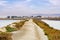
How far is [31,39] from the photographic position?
8.60 meters

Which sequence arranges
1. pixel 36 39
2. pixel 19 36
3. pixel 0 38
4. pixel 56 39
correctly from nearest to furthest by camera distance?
pixel 36 39
pixel 19 36
pixel 0 38
pixel 56 39

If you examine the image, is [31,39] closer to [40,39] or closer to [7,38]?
[40,39]

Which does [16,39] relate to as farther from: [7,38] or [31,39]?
[7,38]

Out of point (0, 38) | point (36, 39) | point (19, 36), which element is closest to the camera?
point (36, 39)

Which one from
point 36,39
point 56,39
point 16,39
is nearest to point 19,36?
point 16,39

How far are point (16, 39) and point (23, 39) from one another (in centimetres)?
37

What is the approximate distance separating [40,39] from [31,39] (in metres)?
0.42

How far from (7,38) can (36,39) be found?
220 centimetres

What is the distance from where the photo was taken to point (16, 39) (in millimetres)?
8750

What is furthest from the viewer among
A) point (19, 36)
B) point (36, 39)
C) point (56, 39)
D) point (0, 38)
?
point (56, 39)

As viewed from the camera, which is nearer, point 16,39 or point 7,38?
point 16,39

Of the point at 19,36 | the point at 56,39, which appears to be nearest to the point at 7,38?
the point at 19,36

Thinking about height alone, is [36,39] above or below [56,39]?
above

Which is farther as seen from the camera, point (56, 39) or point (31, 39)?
point (56, 39)
